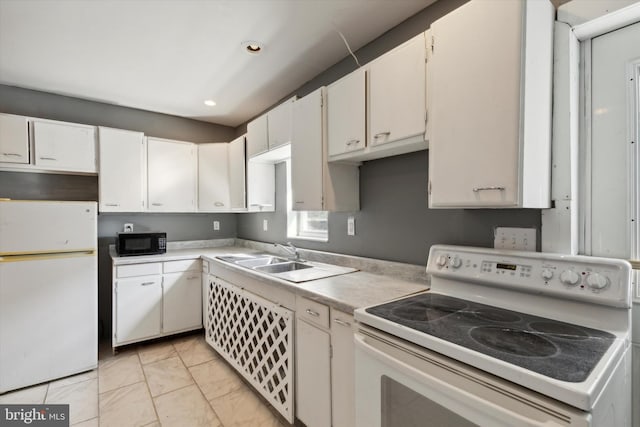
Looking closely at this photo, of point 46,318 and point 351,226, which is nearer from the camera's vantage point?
point 351,226

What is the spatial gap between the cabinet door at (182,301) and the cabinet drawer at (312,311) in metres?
1.90

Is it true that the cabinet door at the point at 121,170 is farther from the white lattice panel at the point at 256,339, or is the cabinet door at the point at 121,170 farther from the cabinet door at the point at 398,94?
the cabinet door at the point at 398,94

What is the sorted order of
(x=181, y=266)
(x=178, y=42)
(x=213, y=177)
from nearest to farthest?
1. (x=178, y=42)
2. (x=181, y=266)
3. (x=213, y=177)

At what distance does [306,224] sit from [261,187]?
0.65 meters

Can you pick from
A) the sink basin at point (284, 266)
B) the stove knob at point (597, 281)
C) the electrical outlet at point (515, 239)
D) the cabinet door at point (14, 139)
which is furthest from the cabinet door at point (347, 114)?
the cabinet door at point (14, 139)

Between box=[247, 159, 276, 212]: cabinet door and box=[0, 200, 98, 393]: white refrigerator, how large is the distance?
1362mm

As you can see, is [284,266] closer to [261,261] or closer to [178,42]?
[261,261]

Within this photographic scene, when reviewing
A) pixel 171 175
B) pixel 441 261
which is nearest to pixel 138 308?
pixel 171 175

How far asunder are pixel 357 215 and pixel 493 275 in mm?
1081

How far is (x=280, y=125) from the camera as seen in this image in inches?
101

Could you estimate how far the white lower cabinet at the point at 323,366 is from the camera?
1441 millimetres

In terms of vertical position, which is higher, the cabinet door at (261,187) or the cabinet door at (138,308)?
the cabinet door at (261,187)

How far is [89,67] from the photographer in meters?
2.45

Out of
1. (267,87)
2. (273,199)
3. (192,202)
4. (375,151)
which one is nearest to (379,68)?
(375,151)
